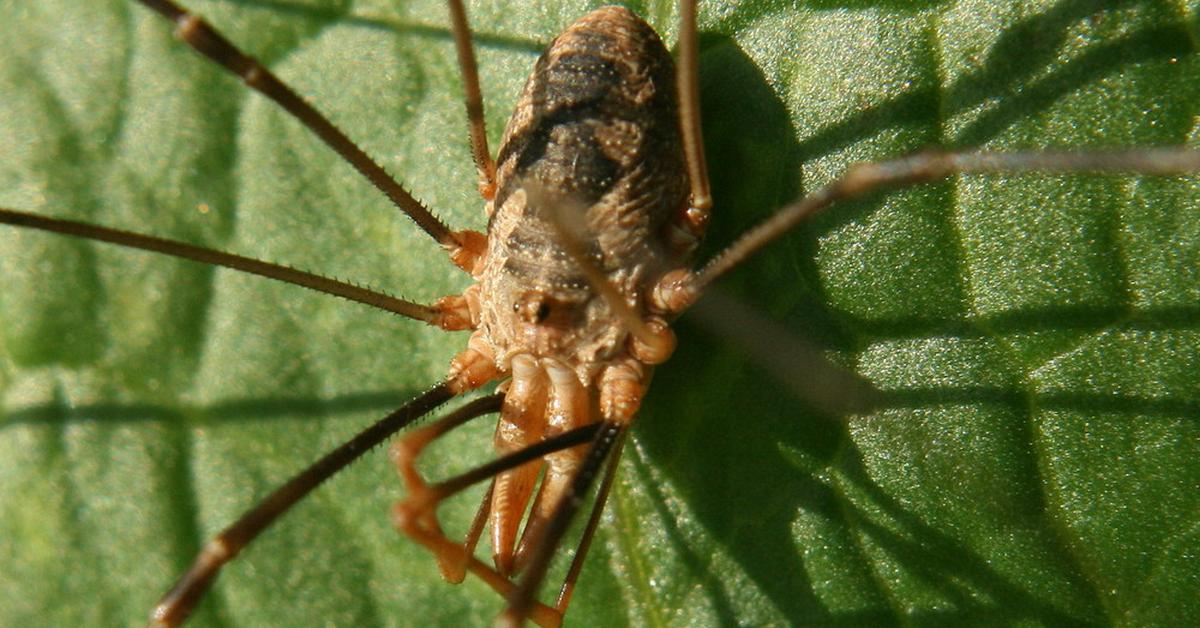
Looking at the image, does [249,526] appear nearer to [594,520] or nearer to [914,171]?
[594,520]

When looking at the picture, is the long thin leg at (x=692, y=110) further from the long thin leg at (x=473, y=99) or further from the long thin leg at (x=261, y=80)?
the long thin leg at (x=261, y=80)

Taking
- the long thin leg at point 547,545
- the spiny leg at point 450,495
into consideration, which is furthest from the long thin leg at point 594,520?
the long thin leg at point 547,545

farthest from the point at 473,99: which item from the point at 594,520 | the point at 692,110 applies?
the point at 594,520

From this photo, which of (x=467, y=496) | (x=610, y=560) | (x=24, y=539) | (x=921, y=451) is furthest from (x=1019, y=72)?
(x=24, y=539)

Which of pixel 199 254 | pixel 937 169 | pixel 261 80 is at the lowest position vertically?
pixel 937 169

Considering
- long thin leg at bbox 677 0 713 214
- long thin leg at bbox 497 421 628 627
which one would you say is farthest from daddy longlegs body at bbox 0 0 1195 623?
long thin leg at bbox 497 421 628 627
